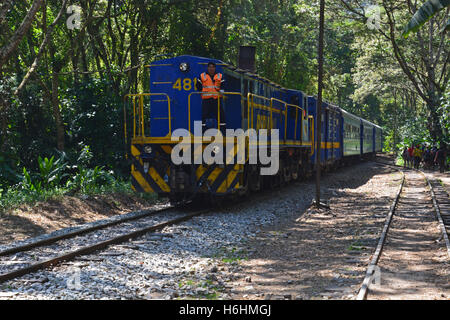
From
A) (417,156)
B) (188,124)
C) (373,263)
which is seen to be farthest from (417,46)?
(373,263)

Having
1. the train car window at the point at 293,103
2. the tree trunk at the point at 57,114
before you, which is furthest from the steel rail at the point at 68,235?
the train car window at the point at 293,103

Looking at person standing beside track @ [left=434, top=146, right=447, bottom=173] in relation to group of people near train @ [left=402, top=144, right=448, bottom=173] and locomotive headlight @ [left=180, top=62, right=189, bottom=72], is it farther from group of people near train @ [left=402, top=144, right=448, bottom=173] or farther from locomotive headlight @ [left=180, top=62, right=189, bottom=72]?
locomotive headlight @ [left=180, top=62, right=189, bottom=72]

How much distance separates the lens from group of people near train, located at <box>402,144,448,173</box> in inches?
1081

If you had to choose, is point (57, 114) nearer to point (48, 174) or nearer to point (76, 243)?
point (48, 174)

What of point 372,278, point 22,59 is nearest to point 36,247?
point 372,278

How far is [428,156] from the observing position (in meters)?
30.2

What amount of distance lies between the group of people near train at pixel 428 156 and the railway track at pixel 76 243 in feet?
66.0

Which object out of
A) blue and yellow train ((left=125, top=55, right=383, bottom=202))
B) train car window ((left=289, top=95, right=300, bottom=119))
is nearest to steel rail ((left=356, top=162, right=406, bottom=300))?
blue and yellow train ((left=125, top=55, right=383, bottom=202))

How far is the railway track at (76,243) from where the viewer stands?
6633 mm

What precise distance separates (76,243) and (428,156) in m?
26.0

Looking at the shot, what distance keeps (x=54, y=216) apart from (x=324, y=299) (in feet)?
22.3

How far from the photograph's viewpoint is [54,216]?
1065cm

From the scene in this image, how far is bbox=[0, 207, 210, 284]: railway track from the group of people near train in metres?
20.1
